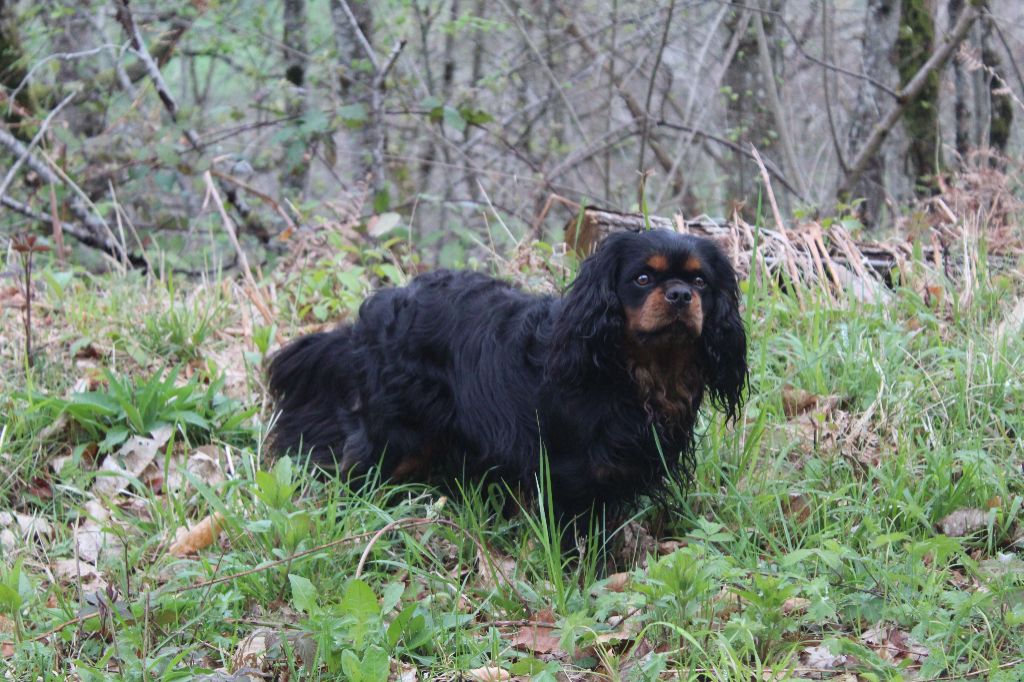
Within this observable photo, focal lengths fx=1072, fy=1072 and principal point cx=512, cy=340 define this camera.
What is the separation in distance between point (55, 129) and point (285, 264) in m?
1.58

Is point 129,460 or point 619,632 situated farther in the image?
point 129,460

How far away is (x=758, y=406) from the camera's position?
3967mm

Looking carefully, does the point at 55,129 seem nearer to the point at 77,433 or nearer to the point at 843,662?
the point at 77,433

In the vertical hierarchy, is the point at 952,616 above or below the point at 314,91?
below

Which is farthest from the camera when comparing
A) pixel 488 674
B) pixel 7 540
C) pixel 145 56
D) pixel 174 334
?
pixel 145 56

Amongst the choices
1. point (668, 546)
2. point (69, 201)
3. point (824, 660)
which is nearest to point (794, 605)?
point (824, 660)

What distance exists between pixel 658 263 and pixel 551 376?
0.48 m

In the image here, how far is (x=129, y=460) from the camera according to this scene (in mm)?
3936

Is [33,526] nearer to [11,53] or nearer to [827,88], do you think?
[11,53]

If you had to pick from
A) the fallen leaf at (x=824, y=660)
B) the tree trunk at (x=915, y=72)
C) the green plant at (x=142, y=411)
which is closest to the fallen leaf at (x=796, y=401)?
the fallen leaf at (x=824, y=660)

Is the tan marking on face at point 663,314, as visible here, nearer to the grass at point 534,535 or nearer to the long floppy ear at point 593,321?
the long floppy ear at point 593,321

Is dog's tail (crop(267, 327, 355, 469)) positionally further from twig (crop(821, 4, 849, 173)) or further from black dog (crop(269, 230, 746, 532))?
twig (crop(821, 4, 849, 173))

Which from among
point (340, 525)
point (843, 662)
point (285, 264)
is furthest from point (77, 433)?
point (843, 662)

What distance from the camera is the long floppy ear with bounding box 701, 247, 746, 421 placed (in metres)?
3.26
